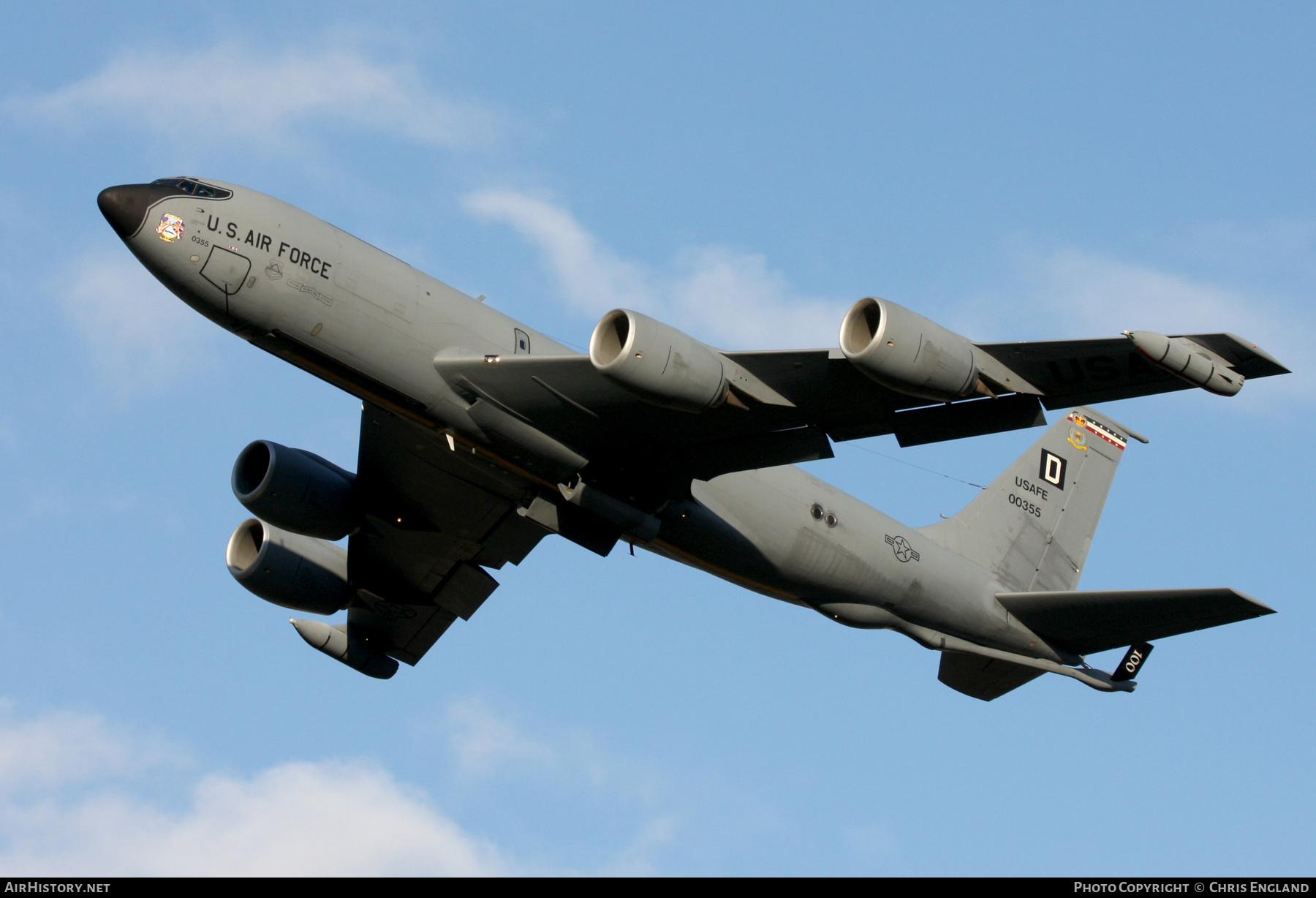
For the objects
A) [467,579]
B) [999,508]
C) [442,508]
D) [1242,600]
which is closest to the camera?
[1242,600]

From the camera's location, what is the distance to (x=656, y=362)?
19.4 meters

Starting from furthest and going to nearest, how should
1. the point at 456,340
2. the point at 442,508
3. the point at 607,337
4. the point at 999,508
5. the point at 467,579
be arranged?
the point at 999,508
the point at 467,579
the point at 442,508
the point at 456,340
the point at 607,337

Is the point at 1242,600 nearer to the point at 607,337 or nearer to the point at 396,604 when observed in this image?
the point at 607,337

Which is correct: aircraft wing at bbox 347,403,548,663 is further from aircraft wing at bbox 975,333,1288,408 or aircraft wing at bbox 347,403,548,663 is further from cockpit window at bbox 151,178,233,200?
aircraft wing at bbox 975,333,1288,408

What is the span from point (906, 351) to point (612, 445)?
5.53 meters

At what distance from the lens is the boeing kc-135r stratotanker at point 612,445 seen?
19781 mm

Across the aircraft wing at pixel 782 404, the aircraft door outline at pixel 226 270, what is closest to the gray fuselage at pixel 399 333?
the aircraft door outline at pixel 226 270

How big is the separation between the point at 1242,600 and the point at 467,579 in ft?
48.9

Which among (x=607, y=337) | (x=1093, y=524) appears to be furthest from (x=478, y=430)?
(x=1093, y=524)

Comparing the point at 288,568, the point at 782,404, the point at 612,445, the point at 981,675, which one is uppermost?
the point at 288,568

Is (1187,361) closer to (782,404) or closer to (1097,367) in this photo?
(1097,367)

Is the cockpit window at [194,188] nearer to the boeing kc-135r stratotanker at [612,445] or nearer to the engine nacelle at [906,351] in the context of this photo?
the boeing kc-135r stratotanker at [612,445]

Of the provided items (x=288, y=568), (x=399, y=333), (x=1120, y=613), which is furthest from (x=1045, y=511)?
(x=399, y=333)

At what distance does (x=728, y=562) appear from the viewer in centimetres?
2467
